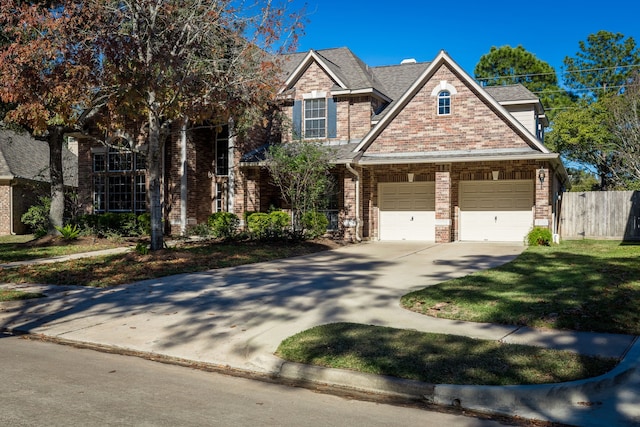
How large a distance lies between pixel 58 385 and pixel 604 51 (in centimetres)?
4970

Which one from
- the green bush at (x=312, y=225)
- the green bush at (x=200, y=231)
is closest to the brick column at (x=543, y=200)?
the green bush at (x=312, y=225)

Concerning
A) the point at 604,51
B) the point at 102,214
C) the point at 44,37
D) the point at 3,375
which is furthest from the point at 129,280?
the point at 604,51

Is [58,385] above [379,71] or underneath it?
underneath

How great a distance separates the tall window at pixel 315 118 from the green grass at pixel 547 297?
1196 centimetres

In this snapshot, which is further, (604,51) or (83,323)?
(604,51)

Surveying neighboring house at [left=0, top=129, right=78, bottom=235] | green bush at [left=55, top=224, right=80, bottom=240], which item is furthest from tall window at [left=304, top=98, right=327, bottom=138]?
neighboring house at [left=0, top=129, right=78, bottom=235]

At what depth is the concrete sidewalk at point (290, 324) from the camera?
17.2ft

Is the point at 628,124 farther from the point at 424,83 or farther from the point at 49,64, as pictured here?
the point at 49,64

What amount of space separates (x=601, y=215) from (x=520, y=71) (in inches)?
1082

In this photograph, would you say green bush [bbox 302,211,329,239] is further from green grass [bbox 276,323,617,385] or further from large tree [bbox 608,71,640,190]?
large tree [bbox 608,71,640,190]

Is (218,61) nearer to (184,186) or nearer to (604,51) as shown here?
(184,186)

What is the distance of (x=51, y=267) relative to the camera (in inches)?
547

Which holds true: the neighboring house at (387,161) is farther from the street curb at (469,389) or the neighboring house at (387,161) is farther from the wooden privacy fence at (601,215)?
the street curb at (469,389)

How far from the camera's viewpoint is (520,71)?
47.7m
